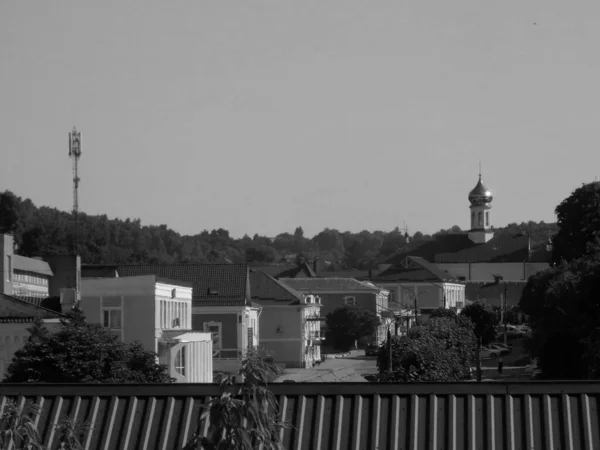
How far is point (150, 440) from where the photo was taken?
39.2ft

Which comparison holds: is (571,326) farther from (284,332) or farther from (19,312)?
(284,332)

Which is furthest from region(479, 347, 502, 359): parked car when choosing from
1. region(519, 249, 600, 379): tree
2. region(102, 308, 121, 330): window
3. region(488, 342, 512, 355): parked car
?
region(102, 308, 121, 330): window

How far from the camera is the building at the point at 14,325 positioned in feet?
138

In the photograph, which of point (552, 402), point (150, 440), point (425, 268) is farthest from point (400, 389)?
point (425, 268)

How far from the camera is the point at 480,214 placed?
18325 centimetres

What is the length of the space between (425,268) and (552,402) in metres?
139

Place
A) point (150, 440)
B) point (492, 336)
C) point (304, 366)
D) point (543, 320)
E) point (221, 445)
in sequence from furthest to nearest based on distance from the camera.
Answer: point (492, 336) → point (304, 366) → point (543, 320) → point (150, 440) → point (221, 445)

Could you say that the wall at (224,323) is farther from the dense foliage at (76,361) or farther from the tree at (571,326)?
the dense foliage at (76,361)

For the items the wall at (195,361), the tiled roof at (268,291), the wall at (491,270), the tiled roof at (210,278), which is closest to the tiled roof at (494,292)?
the wall at (491,270)

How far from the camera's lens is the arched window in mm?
46244

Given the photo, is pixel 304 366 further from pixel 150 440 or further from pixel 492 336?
pixel 150 440

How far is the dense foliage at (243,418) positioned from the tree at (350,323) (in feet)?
306

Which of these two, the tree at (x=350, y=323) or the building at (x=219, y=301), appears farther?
the tree at (x=350, y=323)

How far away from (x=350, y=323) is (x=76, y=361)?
68794 mm
